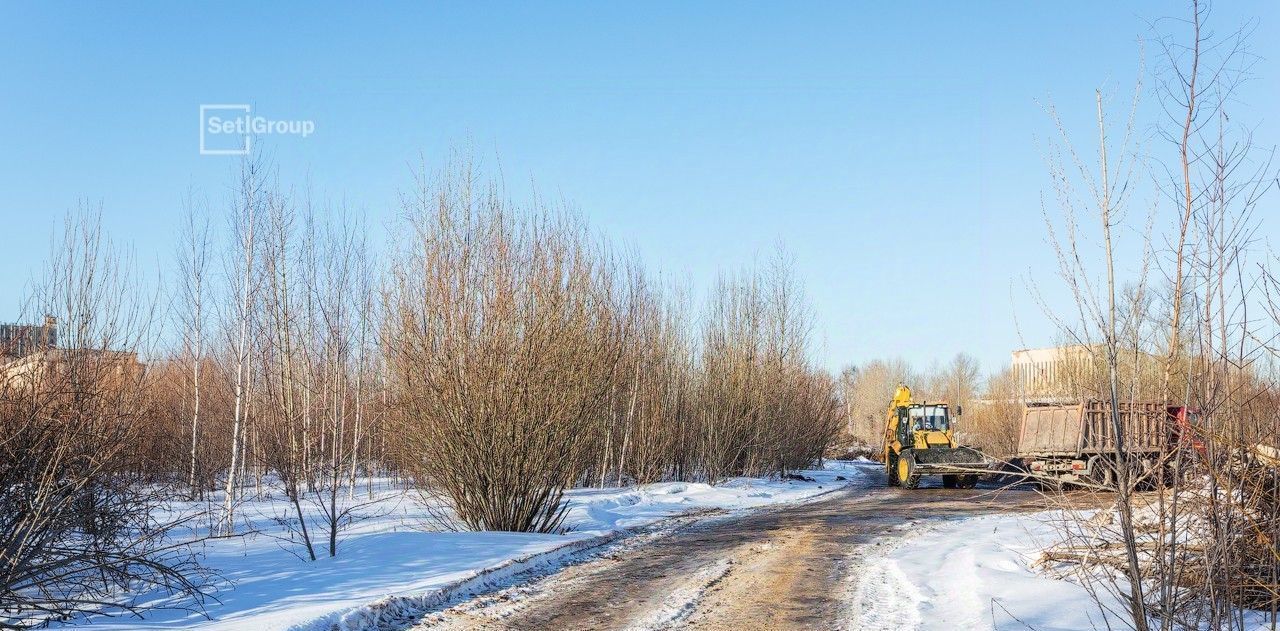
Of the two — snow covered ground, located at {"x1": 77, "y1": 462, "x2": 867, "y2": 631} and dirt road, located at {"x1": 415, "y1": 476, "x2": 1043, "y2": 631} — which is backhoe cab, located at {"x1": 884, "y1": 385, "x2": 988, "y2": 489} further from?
snow covered ground, located at {"x1": 77, "y1": 462, "x2": 867, "y2": 631}

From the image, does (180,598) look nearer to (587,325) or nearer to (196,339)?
(587,325)

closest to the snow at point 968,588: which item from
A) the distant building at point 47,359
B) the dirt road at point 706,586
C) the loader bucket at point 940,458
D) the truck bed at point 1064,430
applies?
the dirt road at point 706,586

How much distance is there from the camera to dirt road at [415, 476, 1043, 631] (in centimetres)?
768

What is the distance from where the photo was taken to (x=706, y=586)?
930 cm

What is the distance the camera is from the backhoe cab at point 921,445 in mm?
24422

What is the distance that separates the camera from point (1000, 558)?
35.0 ft

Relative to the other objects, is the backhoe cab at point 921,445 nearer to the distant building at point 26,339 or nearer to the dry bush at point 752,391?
the dry bush at point 752,391

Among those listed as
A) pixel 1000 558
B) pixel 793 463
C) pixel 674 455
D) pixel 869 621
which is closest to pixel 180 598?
pixel 869 621

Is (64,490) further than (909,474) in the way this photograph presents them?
No

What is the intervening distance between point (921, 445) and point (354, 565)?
64.2 feet

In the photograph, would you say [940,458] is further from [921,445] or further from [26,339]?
[26,339]

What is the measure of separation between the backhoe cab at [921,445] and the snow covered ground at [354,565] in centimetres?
1011

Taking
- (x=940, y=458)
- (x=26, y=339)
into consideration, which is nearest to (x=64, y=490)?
(x=26, y=339)

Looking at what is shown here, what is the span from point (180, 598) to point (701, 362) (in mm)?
22516
